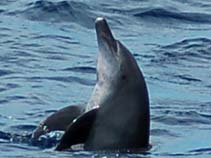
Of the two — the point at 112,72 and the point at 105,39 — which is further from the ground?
the point at 105,39

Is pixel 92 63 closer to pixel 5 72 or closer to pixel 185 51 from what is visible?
pixel 5 72

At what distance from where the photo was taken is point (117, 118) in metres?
12.9

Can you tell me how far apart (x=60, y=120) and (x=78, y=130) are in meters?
0.52

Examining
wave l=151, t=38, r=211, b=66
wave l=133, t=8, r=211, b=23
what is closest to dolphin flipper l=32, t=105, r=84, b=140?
wave l=151, t=38, r=211, b=66

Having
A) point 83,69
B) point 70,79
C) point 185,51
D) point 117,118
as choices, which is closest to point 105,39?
point 117,118

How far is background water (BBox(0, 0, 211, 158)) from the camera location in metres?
14.3

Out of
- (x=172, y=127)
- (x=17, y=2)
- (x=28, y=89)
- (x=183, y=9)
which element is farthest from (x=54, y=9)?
(x=172, y=127)

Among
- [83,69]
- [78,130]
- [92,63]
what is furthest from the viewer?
[92,63]

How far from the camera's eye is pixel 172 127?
1487 centimetres

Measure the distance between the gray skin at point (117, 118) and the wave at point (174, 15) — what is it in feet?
30.1

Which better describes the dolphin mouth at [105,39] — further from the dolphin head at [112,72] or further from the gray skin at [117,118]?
the gray skin at [117,118]

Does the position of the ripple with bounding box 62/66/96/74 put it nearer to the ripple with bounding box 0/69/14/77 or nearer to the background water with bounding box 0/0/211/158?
the background water with bounding box 0/0/211/158

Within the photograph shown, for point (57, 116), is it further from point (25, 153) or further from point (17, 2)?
point (17, 2)

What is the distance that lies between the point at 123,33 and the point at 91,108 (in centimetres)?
782
